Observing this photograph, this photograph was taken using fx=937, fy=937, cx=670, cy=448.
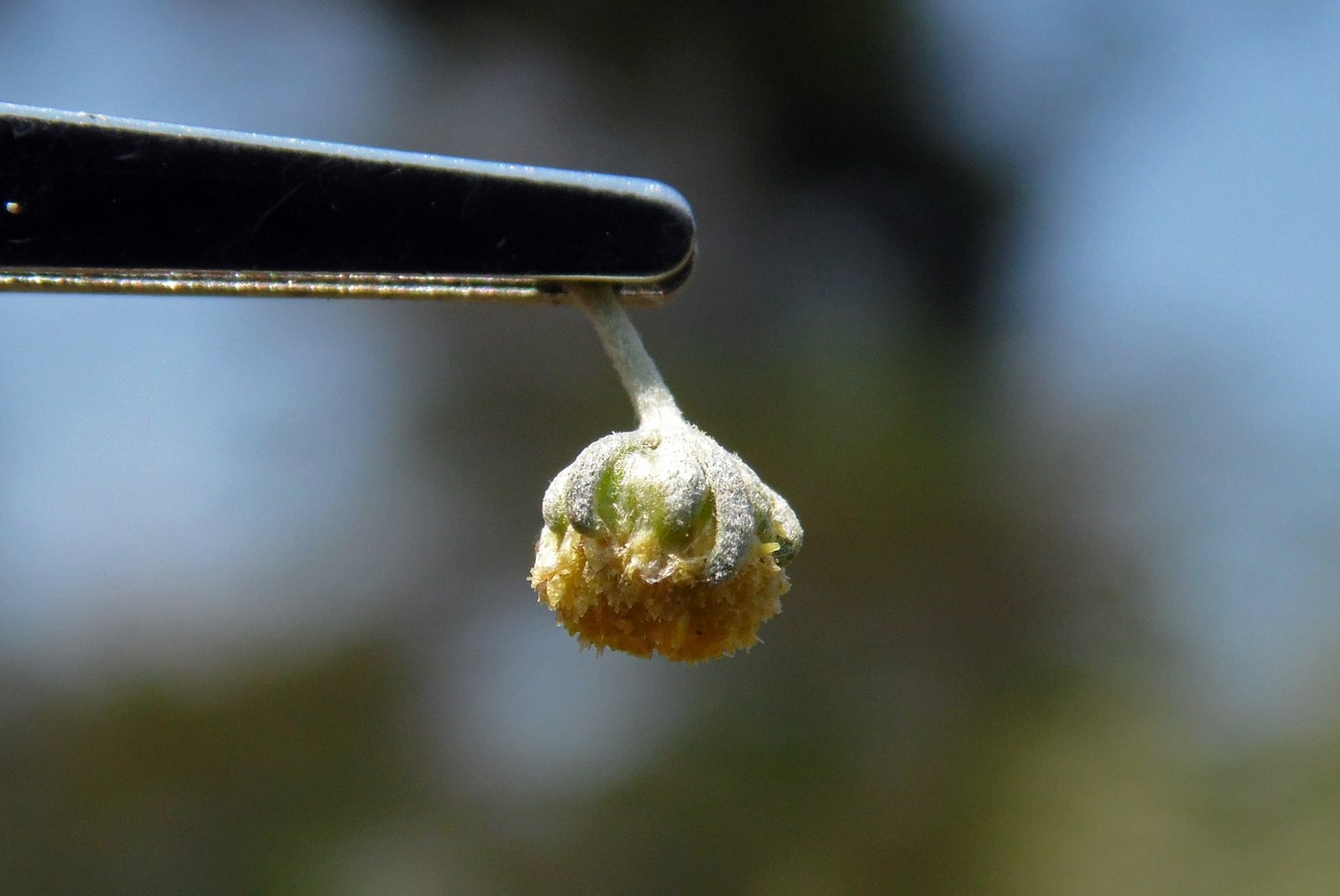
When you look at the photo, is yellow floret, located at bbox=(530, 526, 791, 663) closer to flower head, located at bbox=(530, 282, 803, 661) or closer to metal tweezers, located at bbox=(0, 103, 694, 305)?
flower head, located at bbox=(530, 282, 803, 661)

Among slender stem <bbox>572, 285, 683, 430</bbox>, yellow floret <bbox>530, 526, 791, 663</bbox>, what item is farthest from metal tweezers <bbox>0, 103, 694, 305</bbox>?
yellow floret <bbox>530, 526, 791, 663</bbox>

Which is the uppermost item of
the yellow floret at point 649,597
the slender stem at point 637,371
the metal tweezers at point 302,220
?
the metal tweezers at point 302,220

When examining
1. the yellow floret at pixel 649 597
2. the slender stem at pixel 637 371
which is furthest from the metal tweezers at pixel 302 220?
the yellow floret at pixel 649 597

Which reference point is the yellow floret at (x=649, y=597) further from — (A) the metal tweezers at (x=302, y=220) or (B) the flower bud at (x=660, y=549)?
(A) the metal tweezers at (x=302, y=220)

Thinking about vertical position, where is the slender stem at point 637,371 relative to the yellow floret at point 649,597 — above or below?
above

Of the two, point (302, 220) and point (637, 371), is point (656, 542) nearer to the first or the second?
point (637, 371)

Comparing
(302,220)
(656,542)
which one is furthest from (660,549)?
(302,220)

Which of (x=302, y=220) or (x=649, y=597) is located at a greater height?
(x=302, y=220)
